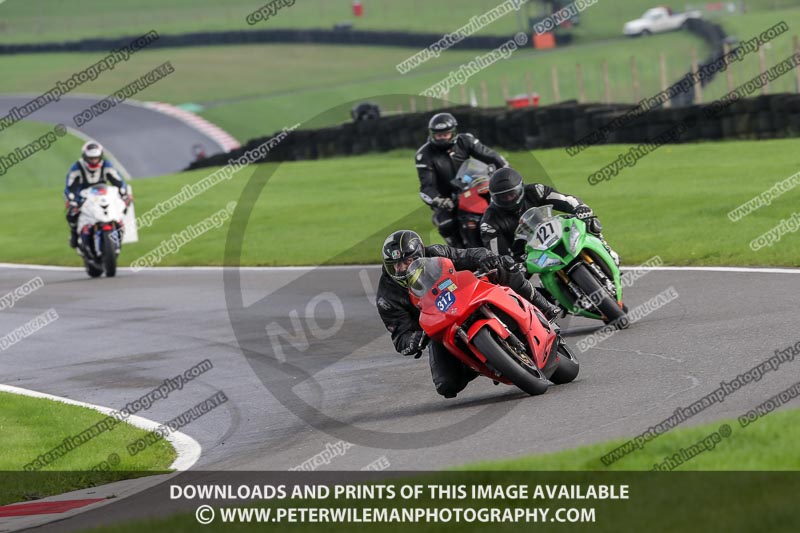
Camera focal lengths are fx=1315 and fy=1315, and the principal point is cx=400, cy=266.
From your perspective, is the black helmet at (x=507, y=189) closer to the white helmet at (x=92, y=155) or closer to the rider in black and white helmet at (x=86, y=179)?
the rider in black and white helmet at (x=86, y=179)

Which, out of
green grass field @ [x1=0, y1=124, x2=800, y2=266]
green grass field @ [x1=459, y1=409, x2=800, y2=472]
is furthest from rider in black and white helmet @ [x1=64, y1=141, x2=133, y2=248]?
green grass field @ [x1=459, y1=409, x2=800, y2=472]

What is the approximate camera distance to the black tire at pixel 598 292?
1147cm

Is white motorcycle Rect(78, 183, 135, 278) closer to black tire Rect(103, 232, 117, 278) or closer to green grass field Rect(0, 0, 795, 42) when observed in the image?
black tire Rect(103, 232, 117, 278)

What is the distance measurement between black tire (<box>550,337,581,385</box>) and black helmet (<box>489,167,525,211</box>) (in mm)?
2388

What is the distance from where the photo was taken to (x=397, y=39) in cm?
7588

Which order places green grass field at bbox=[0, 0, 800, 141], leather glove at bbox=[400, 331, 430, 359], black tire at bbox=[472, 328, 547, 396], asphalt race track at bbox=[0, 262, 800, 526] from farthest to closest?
green grass field at bbox=[0, 0, 800, 141]
leather glove at bbox=[400, 331, 430, 359]
black tire at bbox=[472, 328, 547, 396]
asphalt race track at bbox=[0, 262, 800, 526]

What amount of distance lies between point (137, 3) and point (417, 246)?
91.7m

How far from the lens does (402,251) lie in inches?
367


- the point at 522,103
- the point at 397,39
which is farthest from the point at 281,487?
the point at 397,39

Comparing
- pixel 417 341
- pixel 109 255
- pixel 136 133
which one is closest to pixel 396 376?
pixel 417 341

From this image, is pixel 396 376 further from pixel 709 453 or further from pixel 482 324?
pixel 709 453

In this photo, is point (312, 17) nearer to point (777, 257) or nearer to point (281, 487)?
point (777, 257)

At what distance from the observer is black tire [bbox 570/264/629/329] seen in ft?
37.6

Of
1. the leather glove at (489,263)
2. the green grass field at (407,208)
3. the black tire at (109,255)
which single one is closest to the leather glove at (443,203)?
the green grass field at (407,208)
